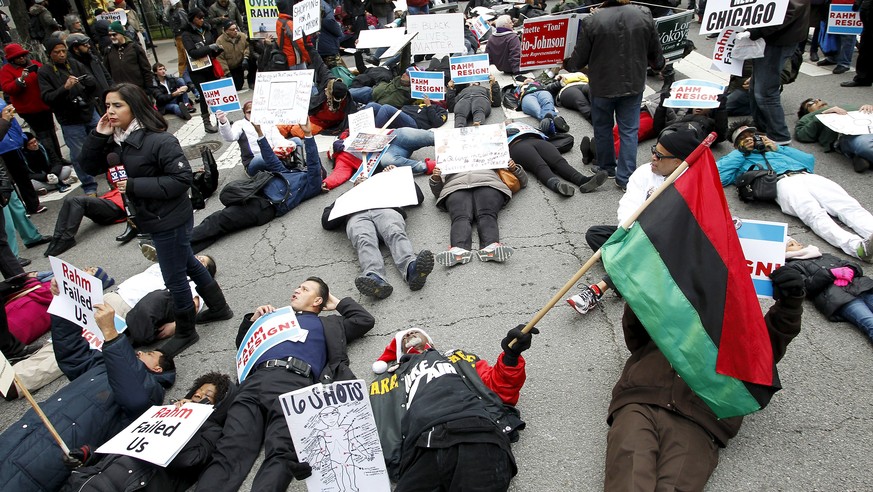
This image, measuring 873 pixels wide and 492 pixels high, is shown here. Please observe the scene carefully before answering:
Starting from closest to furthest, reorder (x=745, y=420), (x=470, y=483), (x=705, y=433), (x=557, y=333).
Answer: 1. (x=470, y=483)
2. (x=705, y=433)
3. (x=745, y=420)
4. (x=557, y=333)

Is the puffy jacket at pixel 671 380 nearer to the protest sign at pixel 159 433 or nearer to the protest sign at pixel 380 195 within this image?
the protest sign at pixel 159 433

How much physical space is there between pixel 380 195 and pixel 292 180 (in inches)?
59.5

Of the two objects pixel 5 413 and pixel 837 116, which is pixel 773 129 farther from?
pixel 5 413

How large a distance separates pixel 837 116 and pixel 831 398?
4.31 meters

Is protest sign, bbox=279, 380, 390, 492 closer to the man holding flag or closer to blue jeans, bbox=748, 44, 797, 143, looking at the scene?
the man holding flag

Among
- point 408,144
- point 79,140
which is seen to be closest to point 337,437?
point 408,144

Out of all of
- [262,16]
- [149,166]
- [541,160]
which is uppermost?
[262,16]

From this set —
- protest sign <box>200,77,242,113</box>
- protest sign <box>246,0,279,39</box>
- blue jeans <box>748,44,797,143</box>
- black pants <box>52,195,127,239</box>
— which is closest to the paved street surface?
black pants <box>52,195,127,239</box>

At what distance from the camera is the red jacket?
8.17 metres

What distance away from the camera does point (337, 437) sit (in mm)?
3043

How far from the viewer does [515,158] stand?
7.16 meters

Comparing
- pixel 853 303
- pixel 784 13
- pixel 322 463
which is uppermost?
pixel 784 13

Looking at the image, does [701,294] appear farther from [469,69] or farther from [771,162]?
[469,69]

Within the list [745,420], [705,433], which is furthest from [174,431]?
[745,420]
